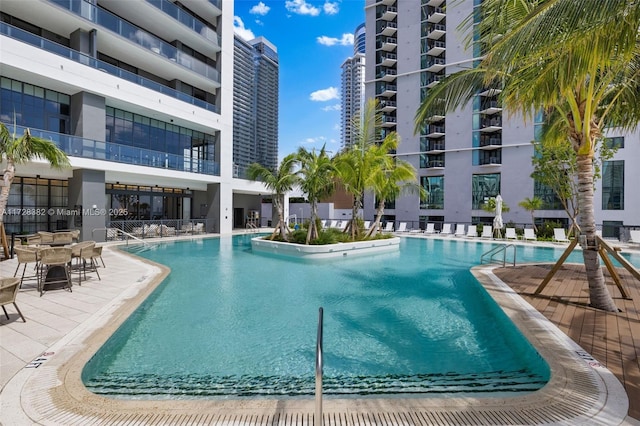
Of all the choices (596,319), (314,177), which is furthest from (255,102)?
(596,319)

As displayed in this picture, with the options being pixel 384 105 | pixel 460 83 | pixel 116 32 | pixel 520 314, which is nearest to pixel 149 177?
pixel 116 32

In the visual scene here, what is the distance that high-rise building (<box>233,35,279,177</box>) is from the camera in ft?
143

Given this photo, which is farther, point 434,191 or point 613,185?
point 434,191

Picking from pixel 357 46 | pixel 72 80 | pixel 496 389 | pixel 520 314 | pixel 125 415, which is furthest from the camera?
pixel 357 46

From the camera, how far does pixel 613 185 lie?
25219mm

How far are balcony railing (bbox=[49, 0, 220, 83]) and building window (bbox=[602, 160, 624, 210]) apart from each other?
31.4 m

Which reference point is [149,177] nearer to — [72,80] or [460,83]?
[72,80]

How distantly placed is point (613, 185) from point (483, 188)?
31.9 ft

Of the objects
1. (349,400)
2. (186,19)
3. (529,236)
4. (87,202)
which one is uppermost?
(186,19)

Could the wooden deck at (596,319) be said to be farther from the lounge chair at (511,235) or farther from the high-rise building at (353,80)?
the high-rise building at (353,80)

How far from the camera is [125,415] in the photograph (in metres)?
2.71

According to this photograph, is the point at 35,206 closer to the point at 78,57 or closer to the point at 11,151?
the point at 78,57

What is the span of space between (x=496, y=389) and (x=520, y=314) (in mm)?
2317

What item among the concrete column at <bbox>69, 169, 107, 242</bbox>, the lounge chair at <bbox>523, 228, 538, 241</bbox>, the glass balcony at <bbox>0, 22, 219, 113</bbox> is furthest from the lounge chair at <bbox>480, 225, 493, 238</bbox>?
the concrete column at <bbox>69, 169, 107, 242</bbox>
